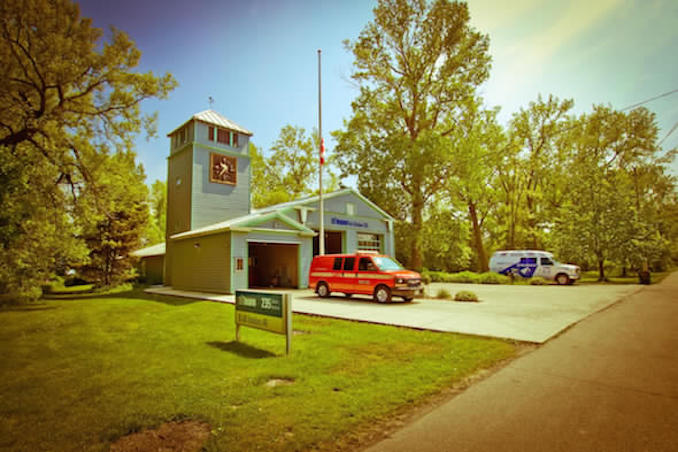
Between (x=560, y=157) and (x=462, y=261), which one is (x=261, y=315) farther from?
(x=560, y=157)

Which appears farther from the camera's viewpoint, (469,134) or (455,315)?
(469,134)

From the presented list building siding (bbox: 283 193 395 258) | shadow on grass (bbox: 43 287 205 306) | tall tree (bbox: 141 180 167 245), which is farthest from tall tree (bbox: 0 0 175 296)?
tall tree (bbox: 141 180 167 245)

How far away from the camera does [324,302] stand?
47.3ft

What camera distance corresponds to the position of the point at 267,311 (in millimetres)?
6961

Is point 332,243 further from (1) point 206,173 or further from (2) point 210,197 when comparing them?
(1) point 206,173

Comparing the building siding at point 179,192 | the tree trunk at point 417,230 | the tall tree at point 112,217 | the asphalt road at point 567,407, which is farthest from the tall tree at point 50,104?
the tree trunk at point 417,230

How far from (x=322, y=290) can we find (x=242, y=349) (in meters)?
9.40

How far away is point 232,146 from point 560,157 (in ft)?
109

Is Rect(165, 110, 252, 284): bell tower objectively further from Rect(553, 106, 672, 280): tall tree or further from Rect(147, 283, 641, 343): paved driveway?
Rect(553, 106, 672, 280): tall tree

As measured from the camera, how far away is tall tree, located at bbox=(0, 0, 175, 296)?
13.3m

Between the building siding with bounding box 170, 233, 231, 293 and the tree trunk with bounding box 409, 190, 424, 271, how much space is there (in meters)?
17.8

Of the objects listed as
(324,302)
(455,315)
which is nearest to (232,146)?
(324,302)

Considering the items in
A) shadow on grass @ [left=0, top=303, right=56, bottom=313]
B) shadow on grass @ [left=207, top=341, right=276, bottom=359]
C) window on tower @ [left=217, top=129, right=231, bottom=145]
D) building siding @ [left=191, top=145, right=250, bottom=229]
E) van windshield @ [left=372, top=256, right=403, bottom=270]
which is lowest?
shadow on grass @ [left=0, top=303, right=56, bottom=313]

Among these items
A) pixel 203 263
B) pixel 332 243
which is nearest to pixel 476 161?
pixel 332 243
